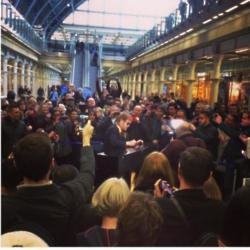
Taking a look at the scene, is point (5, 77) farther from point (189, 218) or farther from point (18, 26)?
point (189, 218)

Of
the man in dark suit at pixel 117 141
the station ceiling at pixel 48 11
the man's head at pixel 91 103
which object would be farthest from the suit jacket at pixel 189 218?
the man's head at pixel 91 103

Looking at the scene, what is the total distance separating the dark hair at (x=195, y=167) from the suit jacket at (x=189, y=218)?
7 cm

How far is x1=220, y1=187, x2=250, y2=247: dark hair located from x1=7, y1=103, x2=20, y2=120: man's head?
2.09 meters

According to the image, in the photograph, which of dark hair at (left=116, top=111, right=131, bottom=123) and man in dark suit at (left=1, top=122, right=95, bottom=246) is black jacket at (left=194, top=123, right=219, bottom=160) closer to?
dark hair at (left=116, top=111, right=131, bottom=123)

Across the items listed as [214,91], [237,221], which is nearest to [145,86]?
[214,91]

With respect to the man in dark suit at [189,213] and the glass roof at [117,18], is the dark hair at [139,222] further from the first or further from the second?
the glass roof at [117,18]

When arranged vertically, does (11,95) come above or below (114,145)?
above

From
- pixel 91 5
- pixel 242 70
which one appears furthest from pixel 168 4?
pixel 242 70

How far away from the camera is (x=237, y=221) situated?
1.39 m

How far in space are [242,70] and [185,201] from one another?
7.18 m

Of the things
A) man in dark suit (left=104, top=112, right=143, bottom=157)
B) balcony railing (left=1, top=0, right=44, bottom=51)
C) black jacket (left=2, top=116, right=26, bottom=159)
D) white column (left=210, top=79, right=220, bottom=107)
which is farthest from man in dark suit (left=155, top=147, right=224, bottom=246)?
white column (left=210, top=79, right=220, bottom=107)

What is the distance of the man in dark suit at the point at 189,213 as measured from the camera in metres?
2.07

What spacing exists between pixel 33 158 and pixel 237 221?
38.0 inches

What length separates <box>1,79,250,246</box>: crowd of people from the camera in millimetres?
1774
